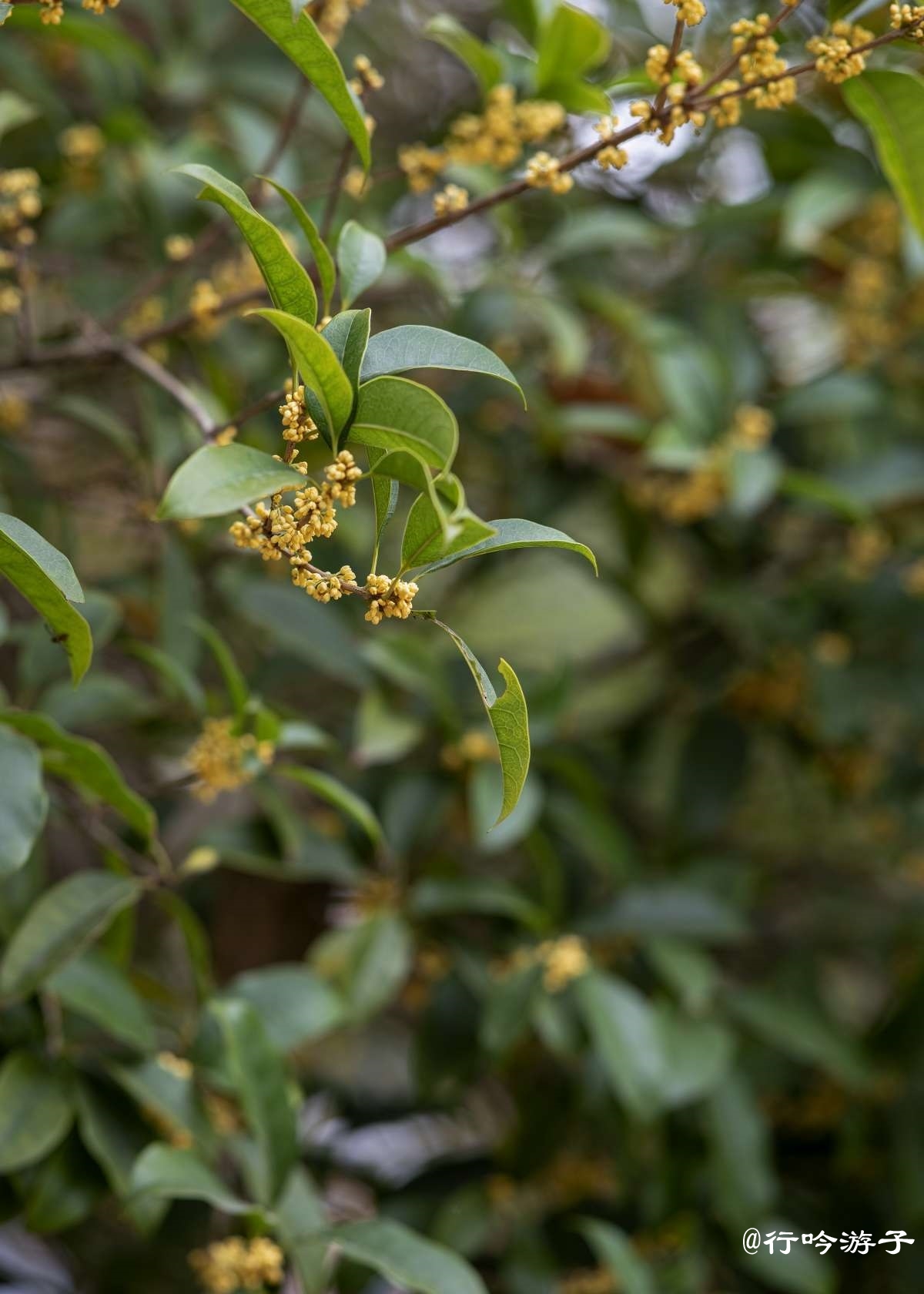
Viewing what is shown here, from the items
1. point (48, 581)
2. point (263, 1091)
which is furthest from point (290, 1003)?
point (48, 581)

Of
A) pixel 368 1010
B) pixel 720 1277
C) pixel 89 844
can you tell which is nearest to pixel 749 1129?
pixel 720 1277

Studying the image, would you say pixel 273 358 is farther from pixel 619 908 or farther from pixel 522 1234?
pixel 522 1234

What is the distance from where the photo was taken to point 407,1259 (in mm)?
684

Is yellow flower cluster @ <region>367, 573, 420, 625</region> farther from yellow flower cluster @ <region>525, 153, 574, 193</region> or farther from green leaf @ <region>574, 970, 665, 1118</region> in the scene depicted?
green leaf @ <region>574, 970, 665, 1118</region>

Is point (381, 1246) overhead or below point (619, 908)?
overhead

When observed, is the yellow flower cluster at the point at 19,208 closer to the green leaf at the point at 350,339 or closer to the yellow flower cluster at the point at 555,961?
the green leaf at the point at 350,339

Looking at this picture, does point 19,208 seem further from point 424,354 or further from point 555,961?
point 555,961

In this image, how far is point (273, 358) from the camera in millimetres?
1181

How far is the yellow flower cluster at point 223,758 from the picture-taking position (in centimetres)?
75

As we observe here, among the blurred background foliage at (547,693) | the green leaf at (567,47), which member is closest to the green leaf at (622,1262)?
the blurred background foliage at (547,693)

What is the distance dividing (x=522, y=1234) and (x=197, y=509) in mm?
866

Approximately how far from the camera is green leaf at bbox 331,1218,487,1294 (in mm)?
665

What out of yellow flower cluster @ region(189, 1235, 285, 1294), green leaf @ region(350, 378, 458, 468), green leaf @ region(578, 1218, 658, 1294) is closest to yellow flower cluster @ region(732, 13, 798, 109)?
green leaf @ region(350, 378, 458, 468)

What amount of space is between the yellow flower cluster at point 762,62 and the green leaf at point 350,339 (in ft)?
0.72
